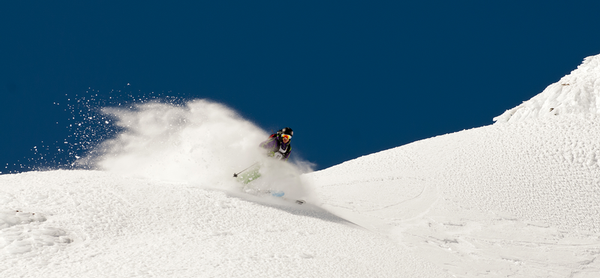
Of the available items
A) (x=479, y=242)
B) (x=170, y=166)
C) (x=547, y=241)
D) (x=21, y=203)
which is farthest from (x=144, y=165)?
(x=547, y=241)

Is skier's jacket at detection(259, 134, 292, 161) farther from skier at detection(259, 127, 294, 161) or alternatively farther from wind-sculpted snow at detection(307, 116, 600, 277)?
wind-sculpted snow at detection(307, 116, 600, 277)

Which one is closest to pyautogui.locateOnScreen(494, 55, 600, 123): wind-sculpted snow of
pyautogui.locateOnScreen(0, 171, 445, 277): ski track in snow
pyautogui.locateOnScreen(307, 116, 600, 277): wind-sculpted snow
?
pyautogui.locateOnScreen(307, 116, 600, 277): wind-sculpted snow

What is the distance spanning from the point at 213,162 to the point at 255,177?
1.50 meters

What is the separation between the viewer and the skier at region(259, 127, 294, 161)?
11117mm

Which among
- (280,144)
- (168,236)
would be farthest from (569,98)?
(168,236)

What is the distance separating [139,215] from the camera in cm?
745

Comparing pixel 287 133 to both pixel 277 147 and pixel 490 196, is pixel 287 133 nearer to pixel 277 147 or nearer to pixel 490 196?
pixel 277 147

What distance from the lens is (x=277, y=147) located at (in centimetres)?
1121

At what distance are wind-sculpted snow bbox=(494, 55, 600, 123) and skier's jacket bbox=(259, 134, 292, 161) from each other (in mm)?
16557

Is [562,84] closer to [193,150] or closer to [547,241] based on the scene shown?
[547,241]

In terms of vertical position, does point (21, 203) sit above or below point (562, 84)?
below

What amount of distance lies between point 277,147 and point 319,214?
2.33 metres

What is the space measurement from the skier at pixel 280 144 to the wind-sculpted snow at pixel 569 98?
16554 mm

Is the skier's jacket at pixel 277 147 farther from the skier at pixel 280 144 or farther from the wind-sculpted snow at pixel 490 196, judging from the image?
the wind-sculpted snow at pixel 490 196
